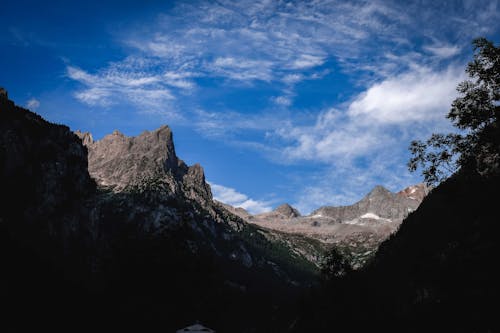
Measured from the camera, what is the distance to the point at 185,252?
73188 millimetres

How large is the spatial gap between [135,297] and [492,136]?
53004 millimetres

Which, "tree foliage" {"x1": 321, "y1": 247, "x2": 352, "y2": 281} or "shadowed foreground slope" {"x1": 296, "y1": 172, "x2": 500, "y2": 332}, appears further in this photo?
"tree foliage" {"x1": 321, "y1": 247, "x2": 352, "y2": 281}

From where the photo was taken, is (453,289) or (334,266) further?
(334,266)

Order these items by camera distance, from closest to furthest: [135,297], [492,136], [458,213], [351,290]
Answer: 1. [492,136]
2. [135,297]
3. [351,290]
4. [458,213]

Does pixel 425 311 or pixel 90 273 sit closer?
pixel 425 311

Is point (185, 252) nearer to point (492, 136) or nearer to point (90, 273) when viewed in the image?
point (492, 136)

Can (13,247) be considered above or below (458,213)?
below

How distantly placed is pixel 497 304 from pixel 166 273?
163 ft

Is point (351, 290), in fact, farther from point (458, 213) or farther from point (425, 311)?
point (458, 213)

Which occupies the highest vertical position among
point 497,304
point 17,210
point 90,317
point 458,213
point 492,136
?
point 458,213

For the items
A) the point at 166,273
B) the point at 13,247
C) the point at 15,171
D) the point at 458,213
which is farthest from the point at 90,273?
the point at 458,213

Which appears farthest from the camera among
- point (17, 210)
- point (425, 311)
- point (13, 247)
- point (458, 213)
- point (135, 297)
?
point (17, 210)

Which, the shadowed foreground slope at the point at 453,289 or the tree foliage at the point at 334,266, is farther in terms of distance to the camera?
the tree foliage at the point at 334,266

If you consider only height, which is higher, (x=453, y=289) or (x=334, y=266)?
(x=334, y=266)
